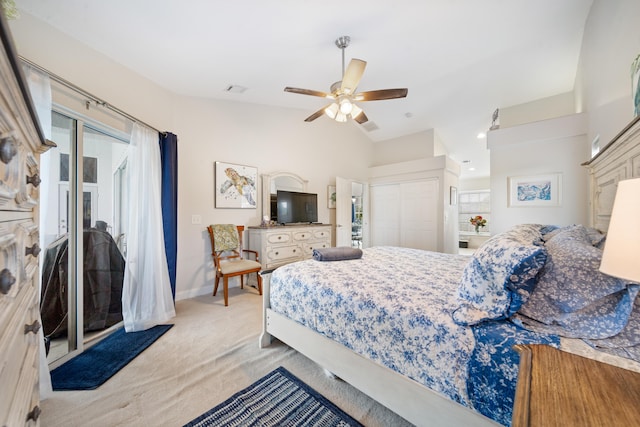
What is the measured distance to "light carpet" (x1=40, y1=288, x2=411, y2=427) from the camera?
1.40 meters

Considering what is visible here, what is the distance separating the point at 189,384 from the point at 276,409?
67 cm

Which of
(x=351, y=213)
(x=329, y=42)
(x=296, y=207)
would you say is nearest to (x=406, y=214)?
(x=351, y=213)

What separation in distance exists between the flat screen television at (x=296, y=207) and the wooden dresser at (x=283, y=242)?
0.27 meters

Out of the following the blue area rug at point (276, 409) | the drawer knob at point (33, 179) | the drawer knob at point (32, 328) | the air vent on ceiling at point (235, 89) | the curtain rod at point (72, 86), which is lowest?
the blue area rug at point (276, 409)

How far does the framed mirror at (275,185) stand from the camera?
160 inches

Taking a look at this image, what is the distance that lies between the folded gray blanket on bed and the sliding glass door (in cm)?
201

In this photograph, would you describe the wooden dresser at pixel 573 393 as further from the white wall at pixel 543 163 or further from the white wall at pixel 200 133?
the white wall at pixel 543 163

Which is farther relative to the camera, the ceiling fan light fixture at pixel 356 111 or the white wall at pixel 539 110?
the white wall at pixel 539 110

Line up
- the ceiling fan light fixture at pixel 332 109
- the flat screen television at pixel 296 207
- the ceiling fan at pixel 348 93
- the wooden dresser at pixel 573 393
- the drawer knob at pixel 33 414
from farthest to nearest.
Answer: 1. the flat screen television at pixel 296 207
2. the ceiling fan light fixture at pixel 332 109
3. the ceiling fan at pixel 348 93
4. the drawer knob at pixel 33 414
5. the wooden dresser at pixel 573 393

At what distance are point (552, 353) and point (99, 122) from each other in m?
3.29

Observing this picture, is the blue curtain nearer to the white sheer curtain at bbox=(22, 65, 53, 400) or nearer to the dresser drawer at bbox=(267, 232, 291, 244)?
the white sheer curtain at bbox=(22, 65, 53, 400)

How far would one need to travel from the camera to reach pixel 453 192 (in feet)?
17.4

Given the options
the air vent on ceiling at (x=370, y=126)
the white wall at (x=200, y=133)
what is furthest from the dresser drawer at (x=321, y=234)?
the air vent on ceiling at (x=370, y=126)

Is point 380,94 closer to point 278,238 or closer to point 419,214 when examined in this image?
point 278,238
